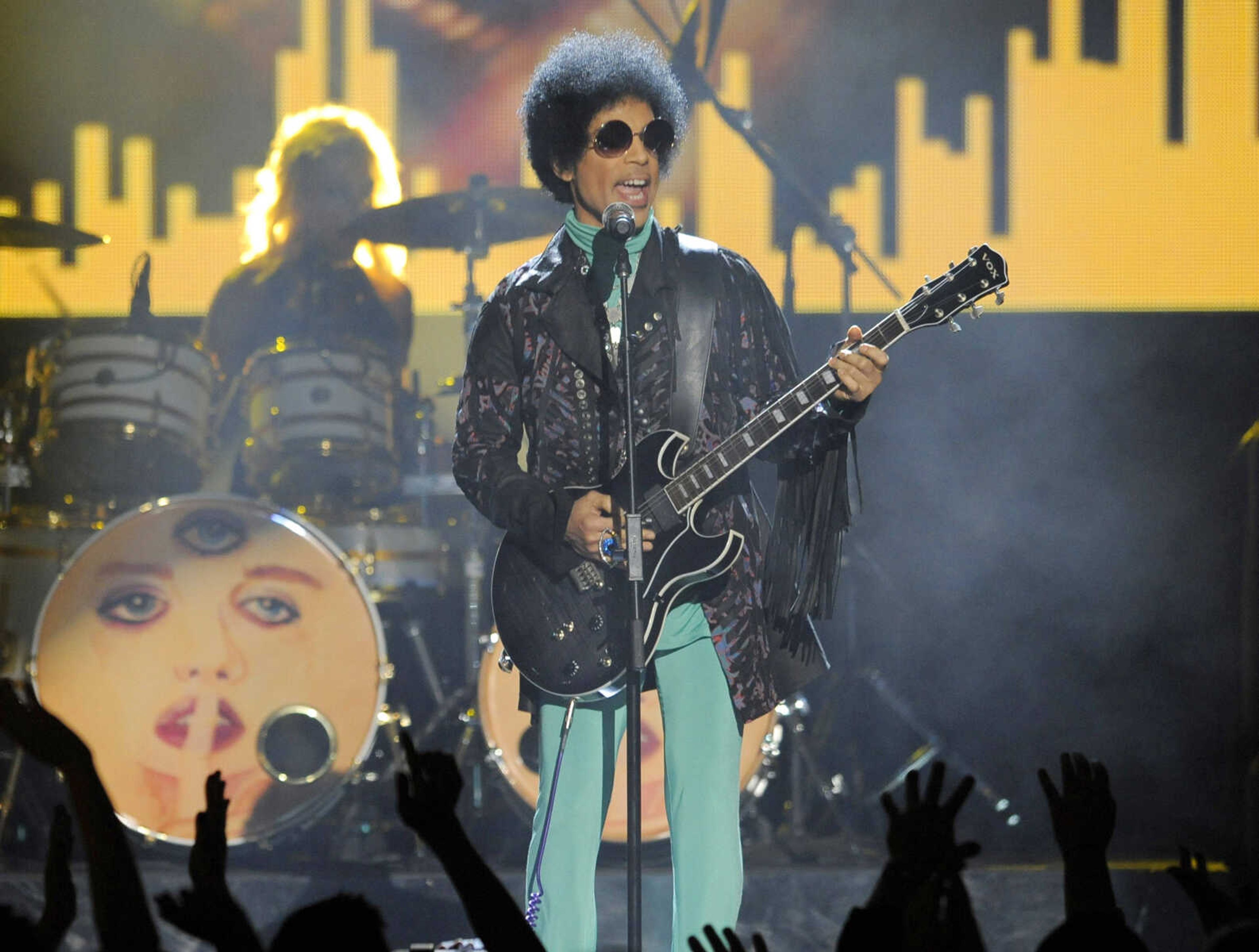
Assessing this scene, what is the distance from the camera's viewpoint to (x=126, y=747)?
4.94 m

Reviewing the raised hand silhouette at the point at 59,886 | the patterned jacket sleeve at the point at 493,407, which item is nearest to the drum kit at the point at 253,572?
the patterned jacket sleeve at the point at 493,407

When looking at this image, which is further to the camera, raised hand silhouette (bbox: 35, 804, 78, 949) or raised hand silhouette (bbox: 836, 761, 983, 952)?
raised hand silhouette (bbox: 35, 804, 78, 949)

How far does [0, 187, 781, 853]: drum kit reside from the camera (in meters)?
4.95

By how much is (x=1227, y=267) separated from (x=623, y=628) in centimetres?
374

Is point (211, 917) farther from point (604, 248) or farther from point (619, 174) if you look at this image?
point (619, 174)

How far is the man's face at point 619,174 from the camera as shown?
3090mm

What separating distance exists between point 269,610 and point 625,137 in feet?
8.50

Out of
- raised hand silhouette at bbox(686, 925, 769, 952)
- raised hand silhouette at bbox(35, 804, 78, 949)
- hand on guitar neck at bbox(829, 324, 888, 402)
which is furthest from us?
hand on guitar neck at bbox(829, 324, 888, 402)

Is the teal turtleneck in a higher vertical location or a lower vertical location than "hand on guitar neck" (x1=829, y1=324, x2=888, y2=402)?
higher

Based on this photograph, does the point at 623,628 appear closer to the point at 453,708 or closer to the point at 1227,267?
the point at 453,708

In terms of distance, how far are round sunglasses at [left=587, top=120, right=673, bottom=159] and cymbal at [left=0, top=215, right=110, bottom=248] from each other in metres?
3.25

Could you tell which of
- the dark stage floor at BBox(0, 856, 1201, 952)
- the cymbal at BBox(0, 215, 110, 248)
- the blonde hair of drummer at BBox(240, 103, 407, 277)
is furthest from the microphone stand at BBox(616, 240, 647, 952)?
the cymbal at BBox(0, 215, 110, 248)

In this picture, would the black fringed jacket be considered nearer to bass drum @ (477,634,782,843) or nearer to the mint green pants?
the mint green pants

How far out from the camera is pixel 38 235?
→ 221 inches
